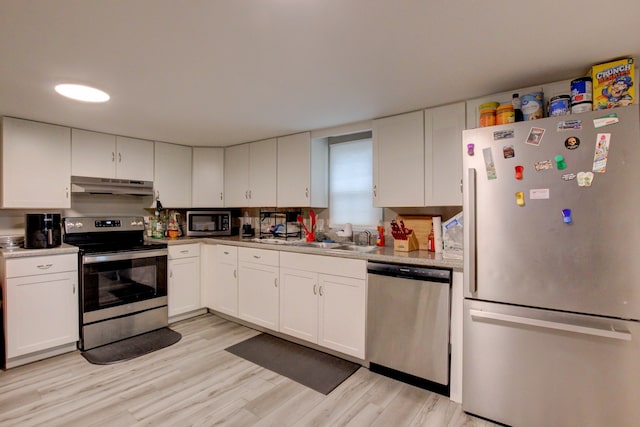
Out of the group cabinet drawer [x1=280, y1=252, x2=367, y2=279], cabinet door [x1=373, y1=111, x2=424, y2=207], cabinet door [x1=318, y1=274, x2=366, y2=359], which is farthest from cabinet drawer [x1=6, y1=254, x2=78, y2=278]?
cabinet door [x1=373, y1=111, x2=424, y2=207]

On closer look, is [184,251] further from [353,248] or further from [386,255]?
[386,255]

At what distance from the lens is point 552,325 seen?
68.4 inches

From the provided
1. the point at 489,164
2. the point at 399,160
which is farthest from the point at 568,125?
the point at 399,160

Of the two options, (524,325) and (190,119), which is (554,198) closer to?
(524,325)

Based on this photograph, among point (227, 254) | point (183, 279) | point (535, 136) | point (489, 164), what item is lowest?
point (183, 279)

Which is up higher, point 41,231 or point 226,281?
point 41,231

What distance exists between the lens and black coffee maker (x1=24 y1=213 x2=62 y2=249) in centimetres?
275

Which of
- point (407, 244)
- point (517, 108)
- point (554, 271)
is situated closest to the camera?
point (554, 271)

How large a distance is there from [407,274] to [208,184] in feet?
9.64

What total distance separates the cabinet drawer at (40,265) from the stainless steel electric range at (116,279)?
77mm

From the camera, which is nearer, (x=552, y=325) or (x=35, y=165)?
(x=552, y=325)

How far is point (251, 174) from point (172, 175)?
98cm

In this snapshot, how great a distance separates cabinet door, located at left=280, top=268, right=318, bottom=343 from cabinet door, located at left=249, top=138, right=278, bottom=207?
1040 millimetres

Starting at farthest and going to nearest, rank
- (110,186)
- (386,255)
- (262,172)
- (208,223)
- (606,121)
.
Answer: (208,223) → (262,172) → (110,186) → (386,255) → (606,121)
